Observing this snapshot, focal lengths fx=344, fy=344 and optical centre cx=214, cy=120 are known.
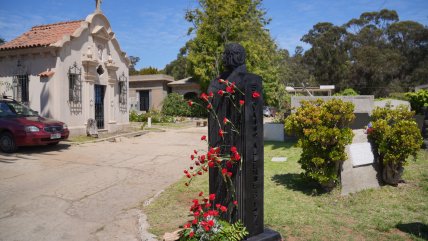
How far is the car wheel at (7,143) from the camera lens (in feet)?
36.3

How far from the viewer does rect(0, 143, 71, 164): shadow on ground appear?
10.1m

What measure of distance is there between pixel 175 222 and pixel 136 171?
4294 mm

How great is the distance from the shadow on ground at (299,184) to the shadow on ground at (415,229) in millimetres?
1679

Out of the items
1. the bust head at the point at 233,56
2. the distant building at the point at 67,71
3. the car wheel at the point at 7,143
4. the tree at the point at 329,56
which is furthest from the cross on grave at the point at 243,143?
the tree at the point at 329,56

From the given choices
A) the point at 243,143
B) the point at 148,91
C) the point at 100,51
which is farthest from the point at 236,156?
the point at 148,91

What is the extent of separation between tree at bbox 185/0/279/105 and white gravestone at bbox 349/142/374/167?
20.4 meters

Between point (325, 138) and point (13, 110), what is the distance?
10.7 metres

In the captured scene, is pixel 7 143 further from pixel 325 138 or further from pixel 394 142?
pixel 394 142

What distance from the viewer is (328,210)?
532cm

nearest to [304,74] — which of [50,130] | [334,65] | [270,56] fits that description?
[334,65]

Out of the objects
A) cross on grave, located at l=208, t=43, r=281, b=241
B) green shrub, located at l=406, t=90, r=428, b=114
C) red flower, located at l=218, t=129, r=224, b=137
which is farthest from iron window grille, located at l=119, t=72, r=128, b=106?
red flower, located at l=218, t=129, r=224, b=137

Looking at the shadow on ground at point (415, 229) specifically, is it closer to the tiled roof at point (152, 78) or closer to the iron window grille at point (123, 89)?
the iron window grille at point (123, 89)

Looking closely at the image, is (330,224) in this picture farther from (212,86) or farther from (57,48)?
(57,48)

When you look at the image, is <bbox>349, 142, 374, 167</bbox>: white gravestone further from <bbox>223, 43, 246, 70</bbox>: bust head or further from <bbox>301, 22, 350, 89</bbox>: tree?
<bbox>301, 22, 350, 89</bbox>: tree
